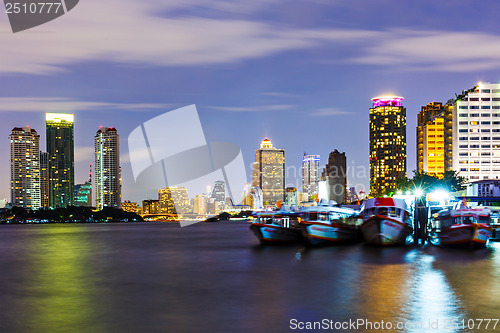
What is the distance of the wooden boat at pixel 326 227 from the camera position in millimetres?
85688

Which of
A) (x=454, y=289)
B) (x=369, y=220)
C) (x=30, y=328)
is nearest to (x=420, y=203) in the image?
(x=369, y=220)

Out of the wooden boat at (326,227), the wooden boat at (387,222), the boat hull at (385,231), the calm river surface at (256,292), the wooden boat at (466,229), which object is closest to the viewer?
the calm river surface at (256,292)

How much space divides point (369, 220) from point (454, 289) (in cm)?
3263

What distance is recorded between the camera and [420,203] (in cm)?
8625

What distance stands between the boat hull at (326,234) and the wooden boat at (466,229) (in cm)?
1342

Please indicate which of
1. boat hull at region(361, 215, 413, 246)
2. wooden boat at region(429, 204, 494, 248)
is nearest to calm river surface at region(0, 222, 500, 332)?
wooden boat at region(429, 204, 494, 248)

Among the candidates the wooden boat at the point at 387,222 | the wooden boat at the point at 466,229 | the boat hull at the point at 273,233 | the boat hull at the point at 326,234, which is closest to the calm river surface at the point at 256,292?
the wooden boat at the point at 466,229

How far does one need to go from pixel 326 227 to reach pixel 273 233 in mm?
9571

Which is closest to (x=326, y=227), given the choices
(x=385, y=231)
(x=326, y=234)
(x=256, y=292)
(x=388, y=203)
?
(x=326, y=234)

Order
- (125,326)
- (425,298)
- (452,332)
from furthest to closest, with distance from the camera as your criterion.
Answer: (425,298) → (125,326) → (452,332)

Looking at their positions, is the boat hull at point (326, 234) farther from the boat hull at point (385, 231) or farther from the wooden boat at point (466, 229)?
the wooden boat at point (466, 229)

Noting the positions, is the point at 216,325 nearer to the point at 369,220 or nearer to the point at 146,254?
the point at 369,220

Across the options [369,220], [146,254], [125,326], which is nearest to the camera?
[125,326]

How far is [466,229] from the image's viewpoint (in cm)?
7725
